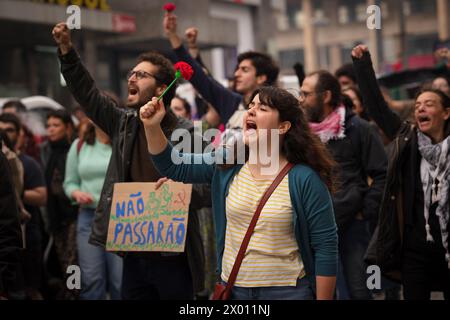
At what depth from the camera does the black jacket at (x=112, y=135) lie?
16.2 ft

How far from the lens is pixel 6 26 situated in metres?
16.5

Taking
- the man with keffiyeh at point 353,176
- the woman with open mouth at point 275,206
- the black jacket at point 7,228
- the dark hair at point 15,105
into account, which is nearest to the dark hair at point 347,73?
the man with keffiyeh at point 353,176

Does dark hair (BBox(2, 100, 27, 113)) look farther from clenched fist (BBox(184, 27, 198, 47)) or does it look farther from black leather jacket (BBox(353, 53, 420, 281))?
black leather jacket (BBox(353, 53, 420, 281))

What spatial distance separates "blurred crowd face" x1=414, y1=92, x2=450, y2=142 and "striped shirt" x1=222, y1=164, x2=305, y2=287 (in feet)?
5.37

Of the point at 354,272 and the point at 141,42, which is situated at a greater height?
the point at 141,42

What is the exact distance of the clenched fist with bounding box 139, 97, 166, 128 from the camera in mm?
3734

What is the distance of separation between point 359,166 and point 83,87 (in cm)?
235

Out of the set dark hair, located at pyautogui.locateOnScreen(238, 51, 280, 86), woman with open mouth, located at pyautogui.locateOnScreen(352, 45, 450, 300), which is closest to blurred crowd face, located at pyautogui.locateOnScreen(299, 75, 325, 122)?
dark hair, located at pyautogui.locateOnScreen(238, 51, 280, 86)

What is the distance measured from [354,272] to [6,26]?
12.3 m

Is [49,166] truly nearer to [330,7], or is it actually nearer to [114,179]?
[114,179]

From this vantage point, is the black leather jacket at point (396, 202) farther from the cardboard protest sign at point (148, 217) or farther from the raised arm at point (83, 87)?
the raised arm at point (83, 87)
